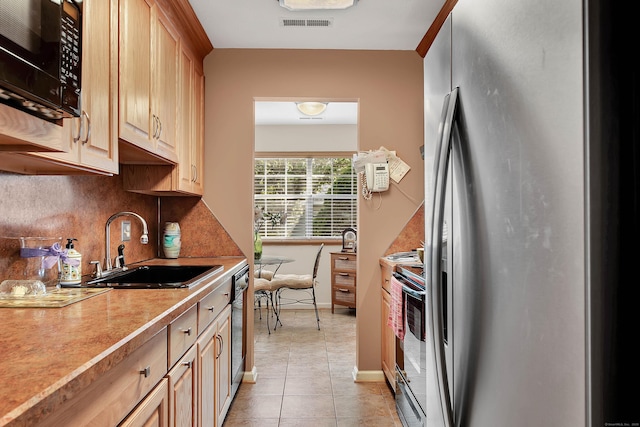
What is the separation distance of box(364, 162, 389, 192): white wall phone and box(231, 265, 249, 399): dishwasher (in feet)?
3.48

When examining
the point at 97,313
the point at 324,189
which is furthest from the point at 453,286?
the point at 324,189

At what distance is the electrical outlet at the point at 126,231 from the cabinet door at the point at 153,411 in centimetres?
138

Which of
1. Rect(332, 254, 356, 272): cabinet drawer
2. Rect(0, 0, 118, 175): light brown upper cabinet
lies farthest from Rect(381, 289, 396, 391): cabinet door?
Rect(332, 254, 356, 272): cabinet drawer

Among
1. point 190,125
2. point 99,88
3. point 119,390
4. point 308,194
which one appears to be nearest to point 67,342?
point 119,390

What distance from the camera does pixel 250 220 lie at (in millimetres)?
3172

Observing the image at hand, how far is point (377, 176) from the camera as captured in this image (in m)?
3.12

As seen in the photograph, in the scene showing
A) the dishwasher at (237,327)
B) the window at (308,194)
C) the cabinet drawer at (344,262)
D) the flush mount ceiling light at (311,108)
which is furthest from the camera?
the window at (308,194)

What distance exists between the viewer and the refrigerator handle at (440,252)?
3.14 ft

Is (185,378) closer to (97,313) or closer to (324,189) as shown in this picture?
(97,313)

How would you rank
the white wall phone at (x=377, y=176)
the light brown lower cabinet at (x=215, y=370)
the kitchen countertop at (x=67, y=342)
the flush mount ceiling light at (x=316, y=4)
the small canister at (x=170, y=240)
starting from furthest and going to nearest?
the white wall phone at (x=377, y=176) → the small canister at (x=170, y=240) → the flush mount ceiling light at (x=316, y=4) → the light brown lower cabinet at (x=215, y=370) → the kitchen countertop at (x=67, y=342)

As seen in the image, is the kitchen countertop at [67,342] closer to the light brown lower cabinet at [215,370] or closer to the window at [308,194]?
the light brown lower cabinet at [215,370]

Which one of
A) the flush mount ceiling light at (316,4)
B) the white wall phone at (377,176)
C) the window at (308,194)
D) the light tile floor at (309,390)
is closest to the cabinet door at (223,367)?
the light tile floor at (309,390)

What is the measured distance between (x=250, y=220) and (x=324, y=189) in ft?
9.67

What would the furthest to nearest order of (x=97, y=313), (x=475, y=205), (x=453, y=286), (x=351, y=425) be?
(x=351, y=425) → (x=97, y=313) → (x=453, y=286) → (x=475, y=205)
